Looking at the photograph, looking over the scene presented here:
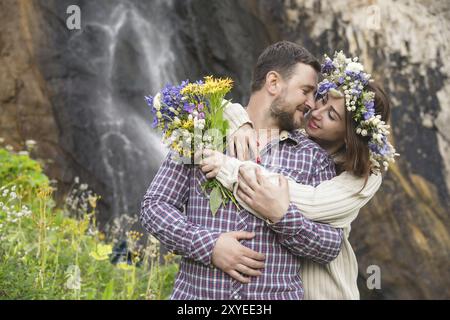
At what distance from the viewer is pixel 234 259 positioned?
2.33 m

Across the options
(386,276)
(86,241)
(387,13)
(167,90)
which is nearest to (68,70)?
(86,241)

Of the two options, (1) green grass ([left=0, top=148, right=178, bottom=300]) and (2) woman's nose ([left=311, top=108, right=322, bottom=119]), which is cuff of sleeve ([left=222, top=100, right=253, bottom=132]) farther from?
(1) green grass ([left=0, top=148, right=178, bottom=300])

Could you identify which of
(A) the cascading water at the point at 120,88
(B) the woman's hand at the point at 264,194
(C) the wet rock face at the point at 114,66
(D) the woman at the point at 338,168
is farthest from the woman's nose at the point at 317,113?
(A) the cascading water at the point at 120,88

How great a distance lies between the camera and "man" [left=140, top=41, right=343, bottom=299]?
2.34 meters

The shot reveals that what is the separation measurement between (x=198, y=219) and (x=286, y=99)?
61 centimetres

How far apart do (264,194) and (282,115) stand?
0.40 metres

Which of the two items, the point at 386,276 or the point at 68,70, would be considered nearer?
the point at 386,276

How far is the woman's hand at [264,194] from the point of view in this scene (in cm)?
231

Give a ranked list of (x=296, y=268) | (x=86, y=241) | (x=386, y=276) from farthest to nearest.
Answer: (x=386, y=276)
(x=86, y=241)
(x=296, y=268)

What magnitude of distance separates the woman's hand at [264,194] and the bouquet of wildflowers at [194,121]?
0.08 metres

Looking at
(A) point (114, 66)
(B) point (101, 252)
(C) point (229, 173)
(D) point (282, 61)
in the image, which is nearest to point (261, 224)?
(C) point (229, 173)

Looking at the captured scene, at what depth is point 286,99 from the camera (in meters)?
2.57

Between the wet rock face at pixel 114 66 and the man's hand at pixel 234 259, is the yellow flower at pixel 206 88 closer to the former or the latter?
the man's hand at pixel 234 259

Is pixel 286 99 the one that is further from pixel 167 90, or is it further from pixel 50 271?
pixel 50 271
